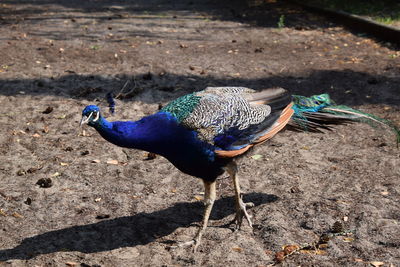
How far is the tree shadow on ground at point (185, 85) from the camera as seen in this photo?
22.6ft

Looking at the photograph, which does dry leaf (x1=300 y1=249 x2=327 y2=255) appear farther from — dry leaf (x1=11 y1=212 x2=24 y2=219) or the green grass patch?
the green grass patch

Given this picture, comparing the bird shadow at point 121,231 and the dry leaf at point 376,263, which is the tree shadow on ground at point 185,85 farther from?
the dry leaf at point 376,263

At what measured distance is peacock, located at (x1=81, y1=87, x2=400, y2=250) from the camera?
353cm

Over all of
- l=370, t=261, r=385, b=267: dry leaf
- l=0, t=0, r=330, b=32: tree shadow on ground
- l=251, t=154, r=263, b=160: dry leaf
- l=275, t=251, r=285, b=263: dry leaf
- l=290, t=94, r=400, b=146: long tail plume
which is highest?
l=290, t=94, r=400, b=146: long tail plume

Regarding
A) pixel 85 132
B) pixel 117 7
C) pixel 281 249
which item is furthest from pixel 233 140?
pixel 117 7

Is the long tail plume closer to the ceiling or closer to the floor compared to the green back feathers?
closer to the floor

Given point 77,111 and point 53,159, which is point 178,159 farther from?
point 77,111

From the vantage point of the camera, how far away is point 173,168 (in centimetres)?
511

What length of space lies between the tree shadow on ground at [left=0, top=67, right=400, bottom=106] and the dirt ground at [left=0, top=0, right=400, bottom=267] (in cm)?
3

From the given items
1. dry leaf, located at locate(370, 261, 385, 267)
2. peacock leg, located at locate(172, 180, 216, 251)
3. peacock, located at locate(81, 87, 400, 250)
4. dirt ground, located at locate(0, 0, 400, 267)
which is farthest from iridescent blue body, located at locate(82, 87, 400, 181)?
dry leaf, located at locate(370, 261, 385, 267)

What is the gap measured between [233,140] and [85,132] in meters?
2.62

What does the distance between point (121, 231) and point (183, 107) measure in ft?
3.67

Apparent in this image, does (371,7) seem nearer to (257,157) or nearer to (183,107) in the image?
(257,157)

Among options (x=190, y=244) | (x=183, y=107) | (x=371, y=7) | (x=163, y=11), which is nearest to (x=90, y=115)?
(x=183, y=107)
